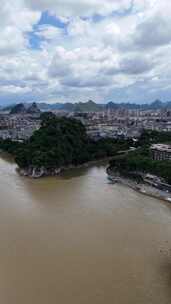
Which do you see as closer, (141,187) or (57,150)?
(141,187)

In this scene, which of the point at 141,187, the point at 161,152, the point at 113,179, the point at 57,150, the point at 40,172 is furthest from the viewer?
the point at 161,152

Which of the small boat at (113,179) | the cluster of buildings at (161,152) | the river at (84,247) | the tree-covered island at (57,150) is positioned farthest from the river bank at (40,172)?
the cluster of buildings at (161,152)

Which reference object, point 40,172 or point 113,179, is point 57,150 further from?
point 113,179

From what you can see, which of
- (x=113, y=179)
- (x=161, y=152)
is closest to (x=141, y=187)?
(x=113, y=179)

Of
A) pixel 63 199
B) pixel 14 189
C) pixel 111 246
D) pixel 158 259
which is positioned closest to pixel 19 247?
pixel 111 246

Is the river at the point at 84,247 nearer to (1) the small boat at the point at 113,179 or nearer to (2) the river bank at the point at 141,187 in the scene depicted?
(2) the river bank at the point at 141,187
